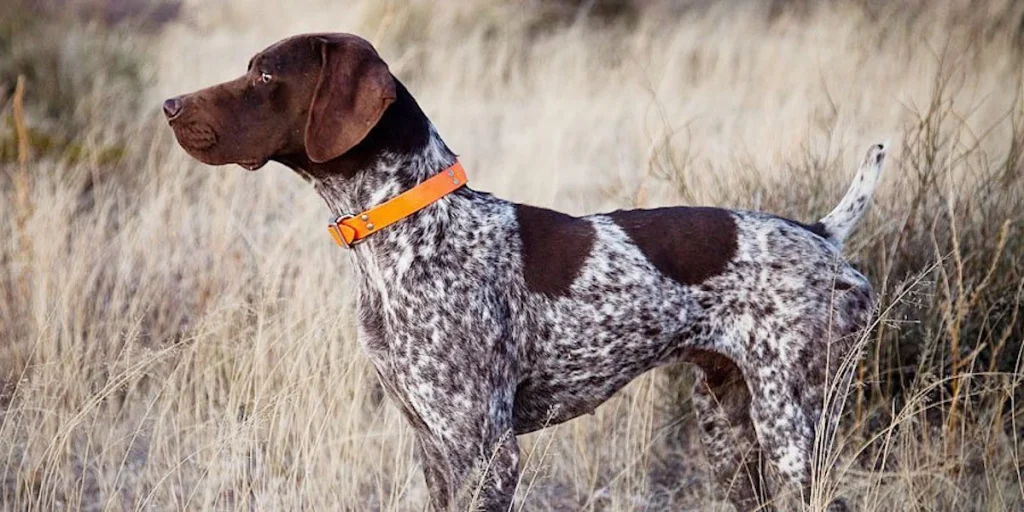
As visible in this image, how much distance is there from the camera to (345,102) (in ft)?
10.9

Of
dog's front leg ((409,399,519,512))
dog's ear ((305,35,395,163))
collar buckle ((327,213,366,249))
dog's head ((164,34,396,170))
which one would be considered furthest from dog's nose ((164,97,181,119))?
dog's front leg ((409,399,519,512))

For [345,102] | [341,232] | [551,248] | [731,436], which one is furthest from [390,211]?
[731,436]

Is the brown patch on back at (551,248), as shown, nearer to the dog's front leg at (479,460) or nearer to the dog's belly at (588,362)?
the dog's belly at (588,362)

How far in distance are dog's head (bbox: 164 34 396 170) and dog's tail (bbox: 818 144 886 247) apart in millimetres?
1414

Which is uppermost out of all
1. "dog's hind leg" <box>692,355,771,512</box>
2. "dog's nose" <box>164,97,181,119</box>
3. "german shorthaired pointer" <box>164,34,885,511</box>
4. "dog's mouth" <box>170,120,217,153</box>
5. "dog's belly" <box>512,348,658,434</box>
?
"dog's nose" <box>164,97,181,119</box>

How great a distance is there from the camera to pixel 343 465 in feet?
14.3

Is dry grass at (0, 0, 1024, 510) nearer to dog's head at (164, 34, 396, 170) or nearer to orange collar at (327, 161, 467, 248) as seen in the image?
orange collar at (327, 161, 467, 248)

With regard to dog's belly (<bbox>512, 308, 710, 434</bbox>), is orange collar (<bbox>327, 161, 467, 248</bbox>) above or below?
above

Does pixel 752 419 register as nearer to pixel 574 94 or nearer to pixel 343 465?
pixel 343 465

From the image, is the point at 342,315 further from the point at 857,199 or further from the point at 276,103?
the point at 857,199

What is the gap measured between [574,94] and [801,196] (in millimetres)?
4950

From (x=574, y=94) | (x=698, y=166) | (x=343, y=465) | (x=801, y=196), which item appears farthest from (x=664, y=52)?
(x=343, y=465)

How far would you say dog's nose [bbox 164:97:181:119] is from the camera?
3406 millimetres

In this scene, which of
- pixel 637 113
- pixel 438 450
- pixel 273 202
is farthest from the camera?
pixel 637 113
